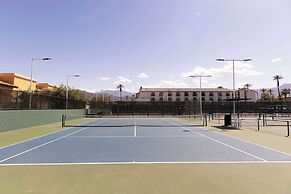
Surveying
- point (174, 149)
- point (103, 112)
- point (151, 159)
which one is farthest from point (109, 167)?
point (103, 112)

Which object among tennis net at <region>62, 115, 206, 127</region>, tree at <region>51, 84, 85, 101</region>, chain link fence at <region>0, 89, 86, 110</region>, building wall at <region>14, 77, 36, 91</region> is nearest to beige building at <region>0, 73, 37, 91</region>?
building wall at <region>14, 77, 36, 91</region>

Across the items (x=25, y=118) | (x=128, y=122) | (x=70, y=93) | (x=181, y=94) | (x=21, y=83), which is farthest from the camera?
(x=181, y=94)

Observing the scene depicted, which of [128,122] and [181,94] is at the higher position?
[181,94]

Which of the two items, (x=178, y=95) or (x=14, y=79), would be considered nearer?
(x=14, y=79)

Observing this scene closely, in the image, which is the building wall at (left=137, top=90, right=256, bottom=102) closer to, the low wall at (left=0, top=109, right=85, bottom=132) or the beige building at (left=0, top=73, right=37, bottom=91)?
the beige building at (left=0, top=73, right=37, bottom=91)

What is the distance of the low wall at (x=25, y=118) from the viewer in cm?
2234

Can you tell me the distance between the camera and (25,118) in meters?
26.5

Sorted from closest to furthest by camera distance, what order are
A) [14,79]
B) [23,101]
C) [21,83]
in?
[23,101]
[14,79]
[21,83]

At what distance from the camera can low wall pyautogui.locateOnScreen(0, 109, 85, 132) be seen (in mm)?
22344

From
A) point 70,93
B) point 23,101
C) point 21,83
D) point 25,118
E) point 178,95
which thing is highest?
point 178,95

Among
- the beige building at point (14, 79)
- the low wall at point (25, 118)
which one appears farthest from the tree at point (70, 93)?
the low wall at point (25, 118)

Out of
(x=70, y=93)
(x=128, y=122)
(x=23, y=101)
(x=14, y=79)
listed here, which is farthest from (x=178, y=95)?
(x=23, y=101)

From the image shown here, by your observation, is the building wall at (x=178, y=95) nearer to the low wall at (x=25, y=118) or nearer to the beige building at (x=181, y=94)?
the beige building at (x=181, y=94)

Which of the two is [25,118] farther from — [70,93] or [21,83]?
[70,93]
